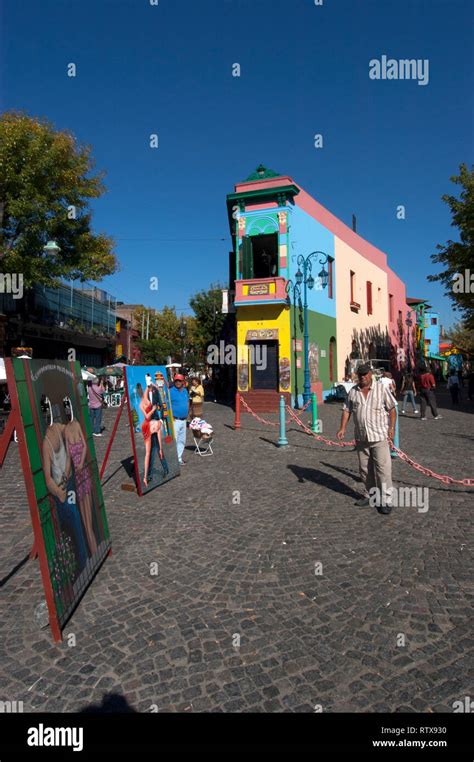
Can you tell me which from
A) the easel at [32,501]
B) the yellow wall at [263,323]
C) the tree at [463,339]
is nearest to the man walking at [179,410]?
the easel at [32,501]

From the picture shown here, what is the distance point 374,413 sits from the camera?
5402 millimetres

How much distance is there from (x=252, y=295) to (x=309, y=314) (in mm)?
3163

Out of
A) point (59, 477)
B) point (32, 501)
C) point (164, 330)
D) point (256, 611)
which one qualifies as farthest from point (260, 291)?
point (164, 330)

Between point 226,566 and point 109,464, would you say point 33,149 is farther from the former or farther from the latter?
point 226,566

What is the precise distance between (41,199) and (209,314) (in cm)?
1929

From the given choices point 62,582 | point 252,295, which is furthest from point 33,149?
point 62,582

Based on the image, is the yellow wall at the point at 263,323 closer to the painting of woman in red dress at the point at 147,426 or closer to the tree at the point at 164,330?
the painting of woman in red dress at the point at 147,426

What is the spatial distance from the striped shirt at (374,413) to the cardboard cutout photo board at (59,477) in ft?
11.1

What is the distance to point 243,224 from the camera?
19.0 meters

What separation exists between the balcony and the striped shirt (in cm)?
1293

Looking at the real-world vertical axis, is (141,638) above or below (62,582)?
below

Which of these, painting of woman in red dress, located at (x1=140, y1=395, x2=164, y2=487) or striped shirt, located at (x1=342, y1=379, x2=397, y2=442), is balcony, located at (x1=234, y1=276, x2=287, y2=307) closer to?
painting of woman in red dress, located at (x1=140, y1=395, x2=164, y2=487)

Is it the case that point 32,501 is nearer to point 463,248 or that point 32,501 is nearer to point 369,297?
point 463,248

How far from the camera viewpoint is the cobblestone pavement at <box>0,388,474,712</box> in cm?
243
